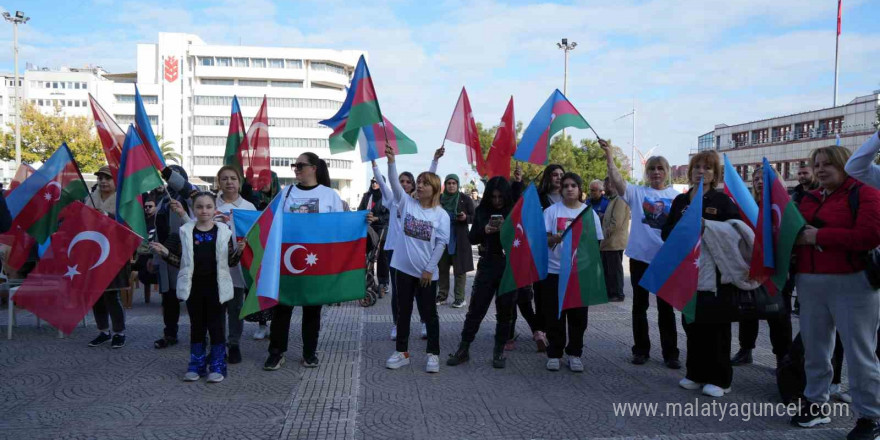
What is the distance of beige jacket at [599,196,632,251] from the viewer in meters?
10.7

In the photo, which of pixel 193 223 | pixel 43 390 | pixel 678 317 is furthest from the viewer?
pixel 678 317

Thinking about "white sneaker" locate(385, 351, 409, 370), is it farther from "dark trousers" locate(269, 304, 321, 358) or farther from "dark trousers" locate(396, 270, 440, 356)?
"dark trousers" locate(269, 304, 321, 358)

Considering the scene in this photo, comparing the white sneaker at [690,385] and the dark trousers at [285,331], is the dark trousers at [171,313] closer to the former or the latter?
the dark trousers at [285,331]

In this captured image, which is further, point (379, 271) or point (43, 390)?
point (379, 271)

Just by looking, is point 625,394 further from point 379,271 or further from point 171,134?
point 171,134

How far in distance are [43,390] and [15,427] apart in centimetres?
98

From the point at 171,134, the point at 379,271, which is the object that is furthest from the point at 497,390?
the point at 171,134

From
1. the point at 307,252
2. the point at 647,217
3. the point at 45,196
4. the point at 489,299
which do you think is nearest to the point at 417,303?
the point at 489,299

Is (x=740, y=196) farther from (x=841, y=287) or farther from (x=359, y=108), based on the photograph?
(x=359, y=108)

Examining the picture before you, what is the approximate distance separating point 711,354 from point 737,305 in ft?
1.80

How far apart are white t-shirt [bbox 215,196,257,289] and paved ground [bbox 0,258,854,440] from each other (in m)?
0.82

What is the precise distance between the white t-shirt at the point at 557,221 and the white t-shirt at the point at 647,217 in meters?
0.40

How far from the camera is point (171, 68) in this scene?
297ft

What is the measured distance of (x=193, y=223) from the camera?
19.2 ft
